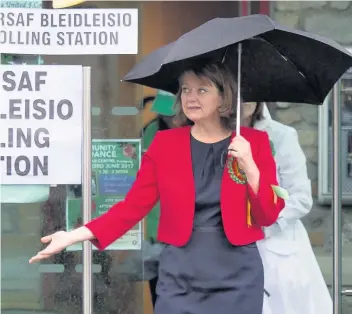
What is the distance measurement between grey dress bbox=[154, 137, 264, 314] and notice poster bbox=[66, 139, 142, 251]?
133 cm

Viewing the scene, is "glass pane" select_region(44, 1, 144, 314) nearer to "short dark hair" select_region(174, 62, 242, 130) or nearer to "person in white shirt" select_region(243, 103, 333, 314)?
"person in white shirt" select_region(243, 103, 333, 314)

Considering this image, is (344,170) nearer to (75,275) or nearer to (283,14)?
(283,14)

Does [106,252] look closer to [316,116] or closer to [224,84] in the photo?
[316,116]

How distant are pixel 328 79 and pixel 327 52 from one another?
0.76ft

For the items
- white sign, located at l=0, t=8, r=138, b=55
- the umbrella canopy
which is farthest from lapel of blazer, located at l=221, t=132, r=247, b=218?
white sign, located at l=0, t=8, r=138, b=55

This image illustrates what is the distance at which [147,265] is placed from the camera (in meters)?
4.81

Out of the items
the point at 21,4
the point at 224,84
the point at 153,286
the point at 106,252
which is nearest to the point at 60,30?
the point at 21,4

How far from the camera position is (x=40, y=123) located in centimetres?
435

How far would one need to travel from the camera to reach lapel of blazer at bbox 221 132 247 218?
3.21 meters

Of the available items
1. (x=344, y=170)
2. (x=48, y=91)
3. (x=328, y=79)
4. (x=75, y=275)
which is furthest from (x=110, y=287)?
(x=328, y=79)

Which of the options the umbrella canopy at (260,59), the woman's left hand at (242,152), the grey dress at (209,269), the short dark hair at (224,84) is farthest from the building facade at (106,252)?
the woman's left hand at (242,152)

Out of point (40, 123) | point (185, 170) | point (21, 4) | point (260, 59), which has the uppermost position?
point (21, 4)

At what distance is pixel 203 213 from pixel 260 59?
2.35 ft

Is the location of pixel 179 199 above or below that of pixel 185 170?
below
